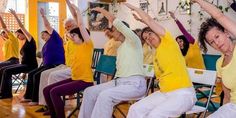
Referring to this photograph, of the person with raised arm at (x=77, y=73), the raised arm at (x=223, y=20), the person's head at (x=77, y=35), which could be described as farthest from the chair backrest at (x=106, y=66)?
the raised arm at (x=223, y=20)

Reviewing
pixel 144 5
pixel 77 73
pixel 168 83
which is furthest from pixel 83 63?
pixel 144 5

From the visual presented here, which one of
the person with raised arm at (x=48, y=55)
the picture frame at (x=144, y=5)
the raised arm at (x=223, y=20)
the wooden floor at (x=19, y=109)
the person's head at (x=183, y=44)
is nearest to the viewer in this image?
the raised arm at (x=223, y=20)

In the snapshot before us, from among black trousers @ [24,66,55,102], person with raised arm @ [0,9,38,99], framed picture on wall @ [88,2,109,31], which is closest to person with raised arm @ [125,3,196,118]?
black trousers @ [24,66,55,102]

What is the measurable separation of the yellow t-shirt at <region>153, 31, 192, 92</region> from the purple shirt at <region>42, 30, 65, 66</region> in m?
2.41

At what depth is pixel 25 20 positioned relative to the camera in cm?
727

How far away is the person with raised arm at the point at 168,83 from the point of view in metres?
2.31

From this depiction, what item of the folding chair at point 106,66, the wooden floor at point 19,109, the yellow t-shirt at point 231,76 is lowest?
the wooden floor at point 19,109

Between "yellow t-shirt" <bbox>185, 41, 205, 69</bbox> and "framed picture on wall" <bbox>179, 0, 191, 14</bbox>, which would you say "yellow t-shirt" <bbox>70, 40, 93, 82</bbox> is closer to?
"yellow t-shirt" <bbox>185, 41, 205, 69</bbox>

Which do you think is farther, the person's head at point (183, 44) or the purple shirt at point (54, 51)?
the purple shirt at point (54, 51)

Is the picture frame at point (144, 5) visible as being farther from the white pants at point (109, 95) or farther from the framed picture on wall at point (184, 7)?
the white pants at point (109, 95)

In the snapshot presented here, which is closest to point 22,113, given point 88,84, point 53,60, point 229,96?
point 53,60

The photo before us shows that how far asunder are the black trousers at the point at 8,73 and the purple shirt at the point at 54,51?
0.68 m

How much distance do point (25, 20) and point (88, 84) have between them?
425 cm

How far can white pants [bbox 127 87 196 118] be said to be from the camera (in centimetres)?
226
